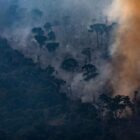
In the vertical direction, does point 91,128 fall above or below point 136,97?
below

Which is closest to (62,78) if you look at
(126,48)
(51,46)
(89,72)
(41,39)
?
(89,72)

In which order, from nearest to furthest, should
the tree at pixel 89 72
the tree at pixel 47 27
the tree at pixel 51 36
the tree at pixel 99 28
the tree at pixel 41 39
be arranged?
the tree at pixel 89 72 → the tree at pixel 41 39 → the tree at pixel 99 28 → the tree at pixel 51 36 → the tree at pixel 47 27

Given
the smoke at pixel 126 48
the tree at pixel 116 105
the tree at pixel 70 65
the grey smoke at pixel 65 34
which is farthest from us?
the tree at pixel 70 65

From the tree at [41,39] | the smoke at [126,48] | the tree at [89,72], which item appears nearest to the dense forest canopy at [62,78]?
the tree at [89,72]

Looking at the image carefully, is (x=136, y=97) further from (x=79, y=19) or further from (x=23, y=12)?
(x=23, y=12)

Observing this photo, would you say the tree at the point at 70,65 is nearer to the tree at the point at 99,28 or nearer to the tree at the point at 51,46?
the tree at the point at 51,46

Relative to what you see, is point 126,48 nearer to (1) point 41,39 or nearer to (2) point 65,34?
(1) point 41,39

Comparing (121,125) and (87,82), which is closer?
(121,125)

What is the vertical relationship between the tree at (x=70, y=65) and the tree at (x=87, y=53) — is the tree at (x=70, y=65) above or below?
below

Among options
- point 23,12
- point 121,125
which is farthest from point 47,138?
point 23,12
